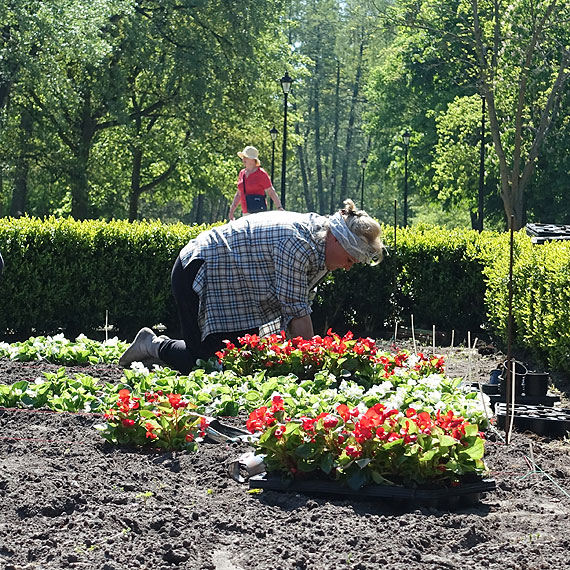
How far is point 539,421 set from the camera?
5121 mm

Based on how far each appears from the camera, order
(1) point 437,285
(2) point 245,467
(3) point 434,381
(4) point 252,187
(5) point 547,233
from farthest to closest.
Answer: (4) point 252,187 → (5) point 547,233 → (1) point 437,285 → (3) point 434,381 → (2) point 245,467

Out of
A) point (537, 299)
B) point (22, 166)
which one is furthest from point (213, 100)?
point (537, 299)

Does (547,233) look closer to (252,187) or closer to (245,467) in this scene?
(252,187)

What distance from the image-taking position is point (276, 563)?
2.91 meters

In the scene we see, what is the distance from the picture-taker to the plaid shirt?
560cm

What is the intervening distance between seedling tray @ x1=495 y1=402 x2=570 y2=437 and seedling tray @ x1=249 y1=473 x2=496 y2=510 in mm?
1483

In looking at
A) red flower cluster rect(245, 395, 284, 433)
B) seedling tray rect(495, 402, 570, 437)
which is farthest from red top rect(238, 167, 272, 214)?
red flower cluster rect(245, 395, 284, 433)

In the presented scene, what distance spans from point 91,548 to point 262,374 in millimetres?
2531

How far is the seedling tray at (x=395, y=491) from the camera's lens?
3.56 m

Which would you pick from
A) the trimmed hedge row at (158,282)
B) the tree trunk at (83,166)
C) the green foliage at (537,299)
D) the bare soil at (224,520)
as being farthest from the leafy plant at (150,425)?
the tree trunk at (83,166)

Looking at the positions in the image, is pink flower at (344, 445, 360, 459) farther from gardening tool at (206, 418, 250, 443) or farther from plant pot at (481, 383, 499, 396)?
plant pot at (481, 383, 499, 396)

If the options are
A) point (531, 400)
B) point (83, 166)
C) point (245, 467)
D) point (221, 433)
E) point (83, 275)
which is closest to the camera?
point (245, 467)

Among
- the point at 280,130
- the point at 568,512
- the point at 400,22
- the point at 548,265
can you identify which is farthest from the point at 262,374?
the point at 280,130

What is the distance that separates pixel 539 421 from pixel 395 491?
6.02 feet
